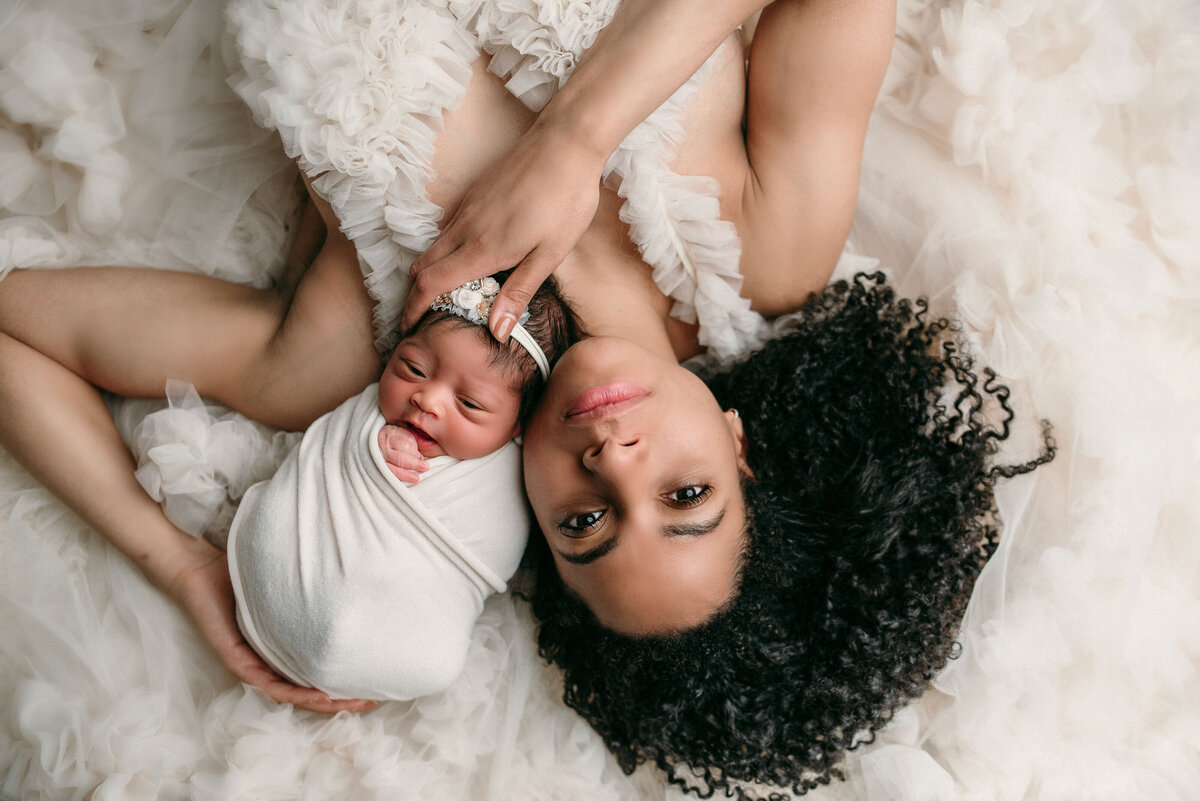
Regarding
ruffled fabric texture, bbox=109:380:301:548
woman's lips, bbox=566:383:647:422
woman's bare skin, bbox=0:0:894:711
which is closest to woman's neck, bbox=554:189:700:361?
woman's bare skin, bbox=0:0:894:711

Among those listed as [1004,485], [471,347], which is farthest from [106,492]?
[1004,485]

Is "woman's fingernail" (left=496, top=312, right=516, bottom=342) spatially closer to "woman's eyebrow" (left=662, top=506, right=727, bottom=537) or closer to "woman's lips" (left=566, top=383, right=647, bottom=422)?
"woman's lips" (left=566, top=383, right=647, bottom=422)

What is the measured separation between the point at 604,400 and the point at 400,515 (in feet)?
1.77

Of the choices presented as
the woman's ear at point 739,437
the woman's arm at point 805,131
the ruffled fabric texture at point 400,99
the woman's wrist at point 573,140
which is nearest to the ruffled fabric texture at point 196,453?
the ruffled fabric texture at point 400,99

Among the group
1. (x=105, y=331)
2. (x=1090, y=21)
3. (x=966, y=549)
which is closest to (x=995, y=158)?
(x=1090, y=21)

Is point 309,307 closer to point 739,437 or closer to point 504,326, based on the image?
point 504,326

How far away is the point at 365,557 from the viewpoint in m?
1.70

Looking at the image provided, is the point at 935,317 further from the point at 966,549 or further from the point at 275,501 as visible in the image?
the point at 275,501

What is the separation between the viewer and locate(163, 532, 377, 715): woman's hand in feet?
6.10

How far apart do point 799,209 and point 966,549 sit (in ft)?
2.83

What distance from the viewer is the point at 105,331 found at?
1.82 metres

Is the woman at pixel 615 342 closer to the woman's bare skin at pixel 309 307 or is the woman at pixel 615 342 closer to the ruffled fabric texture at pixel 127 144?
the woman's bare skin at pixel 309 307

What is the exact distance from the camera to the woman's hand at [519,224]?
1.63 meters

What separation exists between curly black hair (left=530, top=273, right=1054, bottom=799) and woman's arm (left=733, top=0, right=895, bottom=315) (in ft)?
0.51
